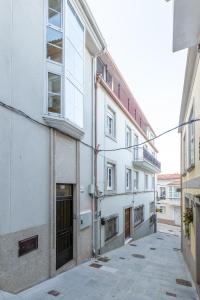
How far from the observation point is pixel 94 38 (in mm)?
8375

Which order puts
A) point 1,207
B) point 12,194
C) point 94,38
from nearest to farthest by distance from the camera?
Answer: point 1,207 < point 12,194 < point 94,38

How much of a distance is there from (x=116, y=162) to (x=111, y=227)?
3095 mm

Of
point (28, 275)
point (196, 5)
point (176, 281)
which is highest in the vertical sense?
point (196, 5)

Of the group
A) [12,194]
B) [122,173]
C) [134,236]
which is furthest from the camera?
[134,236]

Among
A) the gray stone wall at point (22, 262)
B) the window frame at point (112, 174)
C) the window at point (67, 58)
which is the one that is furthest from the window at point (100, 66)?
the gray stone wall at point (22, 262)

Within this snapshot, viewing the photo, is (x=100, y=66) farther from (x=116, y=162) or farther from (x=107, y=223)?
(x=107, y=223)

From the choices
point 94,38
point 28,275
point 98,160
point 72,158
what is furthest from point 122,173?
point 28,275

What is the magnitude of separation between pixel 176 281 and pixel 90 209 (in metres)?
3.45

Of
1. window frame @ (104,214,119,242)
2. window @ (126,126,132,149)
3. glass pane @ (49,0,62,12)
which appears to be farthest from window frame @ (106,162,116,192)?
glass pane @ (49,0,62,12)

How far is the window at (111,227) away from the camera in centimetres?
1021

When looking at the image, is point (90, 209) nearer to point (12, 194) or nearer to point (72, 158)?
point (72, 158)

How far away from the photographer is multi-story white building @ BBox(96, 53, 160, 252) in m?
9.83

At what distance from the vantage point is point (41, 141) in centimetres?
555

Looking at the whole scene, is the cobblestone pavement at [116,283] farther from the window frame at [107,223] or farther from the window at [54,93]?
the window at [54,93]
